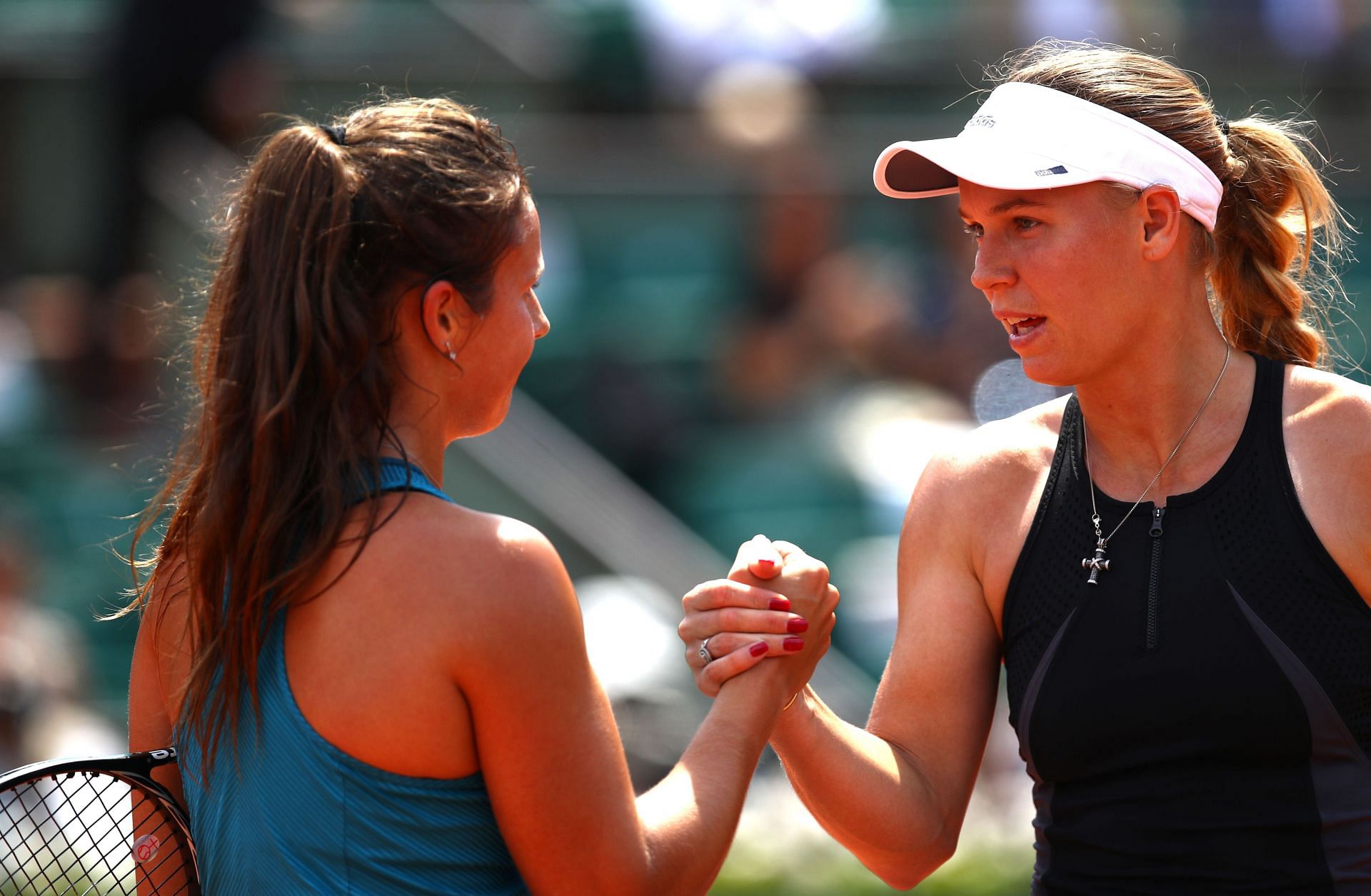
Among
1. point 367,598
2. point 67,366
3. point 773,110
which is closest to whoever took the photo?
point 367,598

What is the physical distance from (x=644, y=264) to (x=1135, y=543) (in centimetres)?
490

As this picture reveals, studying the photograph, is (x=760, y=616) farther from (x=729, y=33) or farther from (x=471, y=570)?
(x=729, y=33)

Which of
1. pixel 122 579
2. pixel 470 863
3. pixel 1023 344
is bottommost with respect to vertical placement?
pixel 122 579

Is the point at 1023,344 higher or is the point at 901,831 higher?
the point at 1023,344

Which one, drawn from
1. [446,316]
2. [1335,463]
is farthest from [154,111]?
[1335,463]

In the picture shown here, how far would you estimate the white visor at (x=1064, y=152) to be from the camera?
6.73 ft

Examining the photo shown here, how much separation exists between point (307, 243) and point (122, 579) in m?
4.26

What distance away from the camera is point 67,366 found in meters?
5.98

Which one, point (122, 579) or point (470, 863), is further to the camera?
point (122, 579)

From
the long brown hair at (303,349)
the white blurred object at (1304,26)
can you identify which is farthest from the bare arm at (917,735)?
the white blurred object at (1304,26)

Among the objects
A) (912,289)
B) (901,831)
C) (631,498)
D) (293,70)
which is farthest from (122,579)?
(901,831)

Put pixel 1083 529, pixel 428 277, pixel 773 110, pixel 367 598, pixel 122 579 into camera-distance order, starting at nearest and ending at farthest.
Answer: pixel 367 598 < pixel 428 277 < pixel 1083 529 < pixel 122 579 < pixel 773 110

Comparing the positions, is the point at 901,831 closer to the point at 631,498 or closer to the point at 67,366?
the point at 631,498

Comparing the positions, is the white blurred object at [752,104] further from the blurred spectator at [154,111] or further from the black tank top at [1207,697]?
the black tank top at [1207,697]
